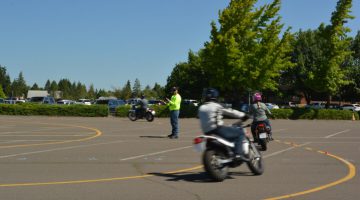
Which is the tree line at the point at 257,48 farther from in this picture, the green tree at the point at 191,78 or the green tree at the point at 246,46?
the green tree at the point at 191,78

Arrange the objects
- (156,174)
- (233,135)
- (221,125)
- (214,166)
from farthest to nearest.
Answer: (156,174), (221,125), (233,135), (214,166)

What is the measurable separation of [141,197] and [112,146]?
23.8 ft

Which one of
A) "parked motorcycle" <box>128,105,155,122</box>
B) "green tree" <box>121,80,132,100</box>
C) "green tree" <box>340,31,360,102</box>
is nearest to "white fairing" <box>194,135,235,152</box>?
"parked motorcycle" <box>128,105,155,122</box>

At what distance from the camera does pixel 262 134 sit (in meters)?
12.6

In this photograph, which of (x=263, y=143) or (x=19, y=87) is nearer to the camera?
(x=263, y=143)

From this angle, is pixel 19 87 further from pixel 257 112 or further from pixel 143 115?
pixel 257 112

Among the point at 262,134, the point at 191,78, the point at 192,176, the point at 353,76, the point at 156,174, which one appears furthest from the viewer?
the point at 191,78

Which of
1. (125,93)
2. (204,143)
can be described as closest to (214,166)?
(204,143)

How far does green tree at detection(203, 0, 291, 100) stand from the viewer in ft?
128

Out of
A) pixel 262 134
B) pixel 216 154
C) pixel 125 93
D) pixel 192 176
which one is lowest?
pixel 192 176

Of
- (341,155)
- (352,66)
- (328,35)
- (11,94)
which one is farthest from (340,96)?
→ (11,94)

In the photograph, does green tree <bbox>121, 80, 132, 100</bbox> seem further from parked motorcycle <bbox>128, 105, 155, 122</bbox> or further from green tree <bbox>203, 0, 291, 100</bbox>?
parked motorcycle <bbox>128, 105, 155, 122</bbox>

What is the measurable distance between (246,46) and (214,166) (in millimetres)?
32773

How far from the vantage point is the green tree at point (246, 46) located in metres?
39.0
